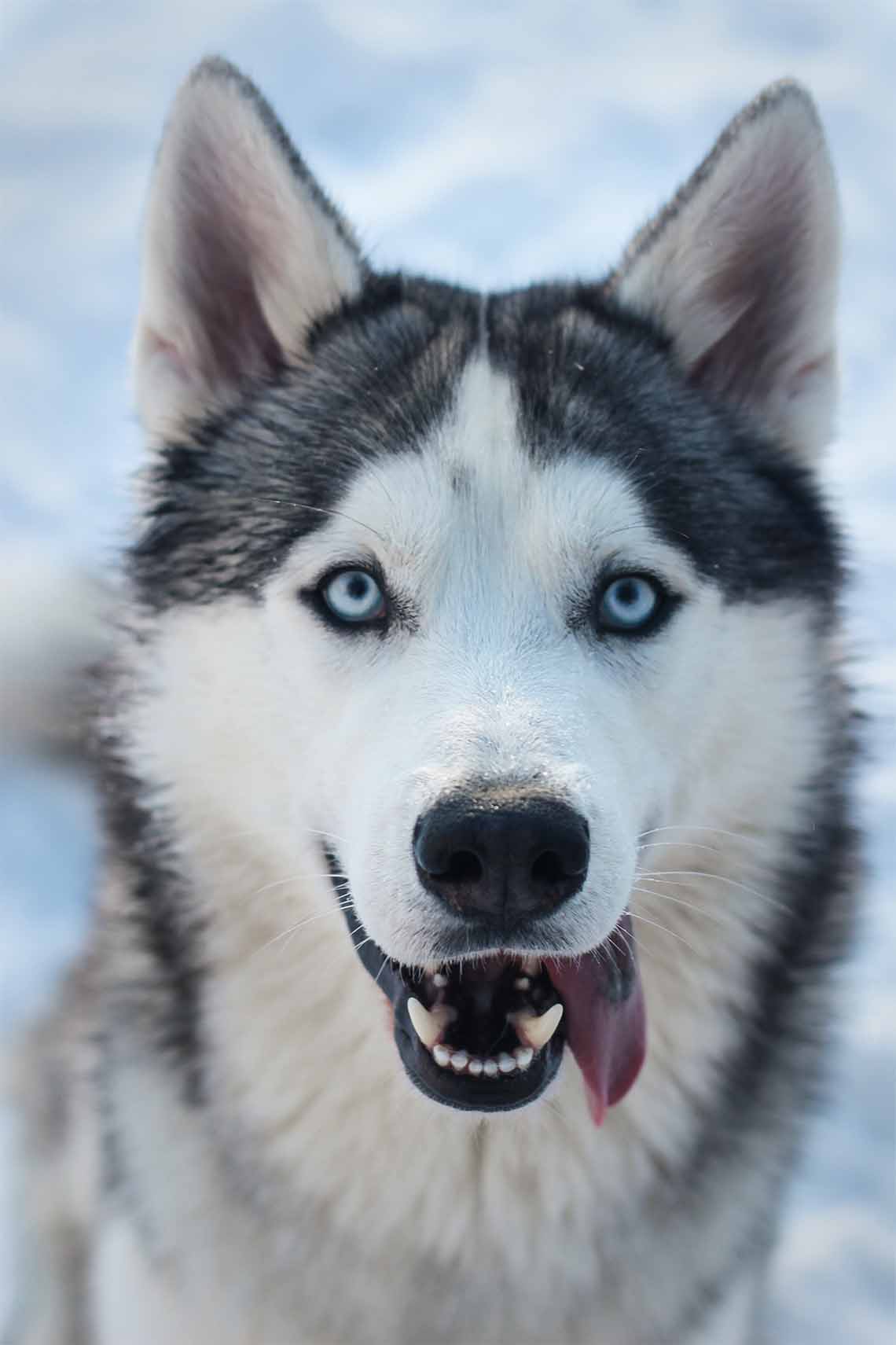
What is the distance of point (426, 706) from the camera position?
5.22ft

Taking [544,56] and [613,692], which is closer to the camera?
[613,692]

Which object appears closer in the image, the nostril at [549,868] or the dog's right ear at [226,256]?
the nostril at [549,868]

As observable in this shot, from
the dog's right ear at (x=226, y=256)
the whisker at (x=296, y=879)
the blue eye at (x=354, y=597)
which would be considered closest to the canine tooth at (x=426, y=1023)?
the whisker at (x=296, y=879)

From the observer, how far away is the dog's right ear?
6.28 ft

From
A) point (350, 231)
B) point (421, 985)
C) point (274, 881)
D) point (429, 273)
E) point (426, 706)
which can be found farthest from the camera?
point (429, 273)

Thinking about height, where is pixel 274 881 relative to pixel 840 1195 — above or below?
above

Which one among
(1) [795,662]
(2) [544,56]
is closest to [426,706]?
(1) [795,662]

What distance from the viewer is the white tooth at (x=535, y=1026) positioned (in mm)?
1681

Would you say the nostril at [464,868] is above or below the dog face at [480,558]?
below

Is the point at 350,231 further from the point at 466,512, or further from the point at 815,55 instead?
the point at 815,55

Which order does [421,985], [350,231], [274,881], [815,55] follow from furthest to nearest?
1. [815,55]
2. [350,231]
3. [274,881]
4. [421,985]

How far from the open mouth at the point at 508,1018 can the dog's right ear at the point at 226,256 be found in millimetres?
903

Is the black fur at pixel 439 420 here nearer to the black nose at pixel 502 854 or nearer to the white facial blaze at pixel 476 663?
the white facial blaze at pixel 476 663

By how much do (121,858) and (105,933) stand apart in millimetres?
259
